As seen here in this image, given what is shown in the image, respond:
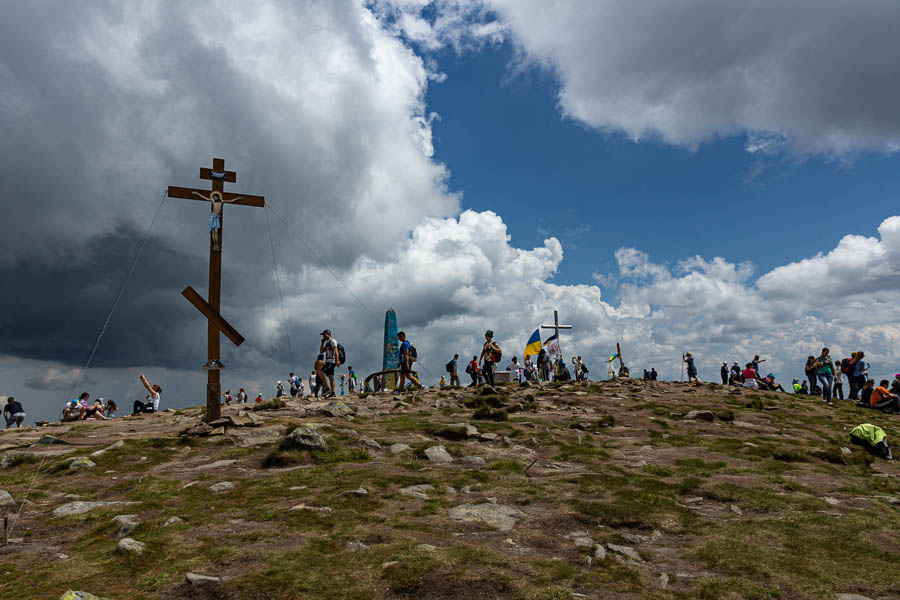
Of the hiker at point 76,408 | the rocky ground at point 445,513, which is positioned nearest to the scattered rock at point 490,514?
the rocky ground at point 445,513

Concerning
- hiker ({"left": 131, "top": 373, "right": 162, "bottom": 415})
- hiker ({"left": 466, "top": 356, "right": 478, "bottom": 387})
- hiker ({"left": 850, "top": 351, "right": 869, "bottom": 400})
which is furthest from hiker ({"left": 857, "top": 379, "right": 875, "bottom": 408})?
hiker ({"left": 131, "top": 373, "right": 162, "bottom": 415})

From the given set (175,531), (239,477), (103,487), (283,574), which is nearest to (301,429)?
(239,477)

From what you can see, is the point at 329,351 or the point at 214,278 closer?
the point at 214,278

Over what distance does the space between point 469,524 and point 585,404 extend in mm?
14991

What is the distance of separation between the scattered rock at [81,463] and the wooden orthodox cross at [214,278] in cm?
360

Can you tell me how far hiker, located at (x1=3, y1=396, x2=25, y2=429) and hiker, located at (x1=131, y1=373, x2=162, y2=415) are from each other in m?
4.87

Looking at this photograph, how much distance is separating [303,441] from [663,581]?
8.38 meters

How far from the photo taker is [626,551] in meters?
6.64

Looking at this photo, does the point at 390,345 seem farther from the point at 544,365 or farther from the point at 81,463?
the point at 81,463

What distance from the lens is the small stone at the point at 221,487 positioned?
916 cm

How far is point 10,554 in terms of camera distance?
6625 millimetres

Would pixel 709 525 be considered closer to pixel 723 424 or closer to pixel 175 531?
pixel 175 531

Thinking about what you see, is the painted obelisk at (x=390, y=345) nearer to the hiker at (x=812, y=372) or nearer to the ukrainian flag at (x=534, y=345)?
the ukrainian flag at (x=534, y=345)

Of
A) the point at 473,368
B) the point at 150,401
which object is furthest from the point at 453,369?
the point at 150,401
